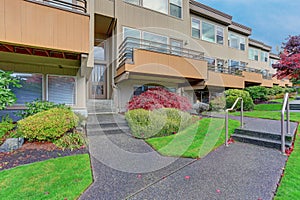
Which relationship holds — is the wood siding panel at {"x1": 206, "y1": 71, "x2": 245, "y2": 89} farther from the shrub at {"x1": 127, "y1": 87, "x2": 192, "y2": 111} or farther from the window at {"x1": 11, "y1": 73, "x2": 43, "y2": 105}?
the window at {"x1": 11, "y1": 73, "x2": 43, "y2": 105}

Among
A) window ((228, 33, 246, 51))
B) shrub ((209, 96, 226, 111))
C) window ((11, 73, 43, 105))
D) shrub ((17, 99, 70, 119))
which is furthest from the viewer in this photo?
window ((228, 33, 246, 51))

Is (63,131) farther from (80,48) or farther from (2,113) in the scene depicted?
(2,113)

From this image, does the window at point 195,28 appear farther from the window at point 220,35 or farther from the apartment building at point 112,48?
the window at point 220,35

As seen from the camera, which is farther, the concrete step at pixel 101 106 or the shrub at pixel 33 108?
the concrete step at pixel 101 106

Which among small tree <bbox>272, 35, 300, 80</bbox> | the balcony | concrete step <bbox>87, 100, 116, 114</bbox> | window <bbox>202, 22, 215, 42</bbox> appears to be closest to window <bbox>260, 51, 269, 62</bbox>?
small tree <bbox>272, 35, 300, 80</bbox>

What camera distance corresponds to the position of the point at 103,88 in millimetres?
11328

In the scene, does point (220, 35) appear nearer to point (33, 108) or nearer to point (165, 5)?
point (165, 5)

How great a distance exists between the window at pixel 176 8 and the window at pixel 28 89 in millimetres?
9510

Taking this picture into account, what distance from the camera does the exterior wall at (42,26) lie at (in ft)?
15.3

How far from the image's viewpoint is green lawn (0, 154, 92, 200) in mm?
3031

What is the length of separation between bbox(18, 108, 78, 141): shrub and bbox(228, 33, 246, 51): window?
1718 centimetres

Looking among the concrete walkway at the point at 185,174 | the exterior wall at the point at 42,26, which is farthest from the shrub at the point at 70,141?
the exterior wall at the point at 42,26

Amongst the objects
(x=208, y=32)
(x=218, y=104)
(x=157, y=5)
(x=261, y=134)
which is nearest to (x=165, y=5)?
(x=157, y=5)

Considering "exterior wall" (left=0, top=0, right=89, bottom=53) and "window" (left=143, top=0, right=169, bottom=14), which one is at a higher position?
"window" (left=143, top=0, right=169, bottom=14)
